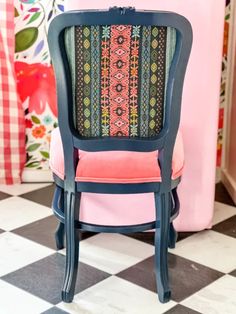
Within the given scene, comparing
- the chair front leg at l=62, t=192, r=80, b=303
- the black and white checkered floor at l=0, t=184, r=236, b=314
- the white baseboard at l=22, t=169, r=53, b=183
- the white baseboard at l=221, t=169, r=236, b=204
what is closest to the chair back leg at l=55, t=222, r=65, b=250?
the black and white checkered floor at l=0, t=184, r=236, b=314

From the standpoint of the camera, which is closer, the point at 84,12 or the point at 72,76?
the point at 84,12

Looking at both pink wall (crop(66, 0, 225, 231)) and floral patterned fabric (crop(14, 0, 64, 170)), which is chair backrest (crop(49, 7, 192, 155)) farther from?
floral patterned fabric (crop(14, 0, 64, 170))

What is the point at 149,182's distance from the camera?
6.67ft

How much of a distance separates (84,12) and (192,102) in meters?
0.77

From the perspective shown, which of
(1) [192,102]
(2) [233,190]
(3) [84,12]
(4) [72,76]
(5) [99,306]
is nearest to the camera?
(3) [84,12]

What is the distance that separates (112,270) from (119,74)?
0.84 metres

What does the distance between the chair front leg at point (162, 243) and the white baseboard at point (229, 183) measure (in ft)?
3.25

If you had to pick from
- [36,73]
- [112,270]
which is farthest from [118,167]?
[36,73]

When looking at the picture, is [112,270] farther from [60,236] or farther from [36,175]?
[36,175]

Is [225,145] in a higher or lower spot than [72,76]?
lower

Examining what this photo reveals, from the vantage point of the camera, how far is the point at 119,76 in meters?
1.92

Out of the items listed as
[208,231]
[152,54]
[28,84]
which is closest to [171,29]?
[152,54]

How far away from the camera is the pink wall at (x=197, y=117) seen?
7.63 feet

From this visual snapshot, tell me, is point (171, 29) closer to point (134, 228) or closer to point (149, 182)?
point (149, 182)
